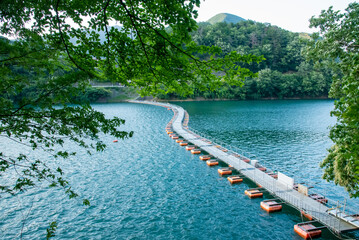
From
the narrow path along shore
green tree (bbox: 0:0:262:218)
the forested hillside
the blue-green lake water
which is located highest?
the forested hillside

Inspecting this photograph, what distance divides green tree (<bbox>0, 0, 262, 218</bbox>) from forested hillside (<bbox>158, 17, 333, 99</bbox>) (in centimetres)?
9707

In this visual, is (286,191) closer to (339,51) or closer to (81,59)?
(339,51)

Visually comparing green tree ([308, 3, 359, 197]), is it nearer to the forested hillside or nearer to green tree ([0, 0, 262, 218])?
green tree ([0, 0, 262, 218])

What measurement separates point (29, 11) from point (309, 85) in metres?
144

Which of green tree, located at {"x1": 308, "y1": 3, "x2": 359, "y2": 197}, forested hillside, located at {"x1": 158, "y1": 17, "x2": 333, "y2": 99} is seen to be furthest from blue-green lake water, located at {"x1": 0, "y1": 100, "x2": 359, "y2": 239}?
forested hillside, located at {"x1": 158, "y1": 17, "x2": 333, "y2": 99}

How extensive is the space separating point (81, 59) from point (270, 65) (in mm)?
168520

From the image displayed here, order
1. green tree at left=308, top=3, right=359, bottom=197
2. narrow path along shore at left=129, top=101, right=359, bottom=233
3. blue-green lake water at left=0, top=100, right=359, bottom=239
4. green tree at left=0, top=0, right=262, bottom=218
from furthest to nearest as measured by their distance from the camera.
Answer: blue-green lake water at left=0, top=100, right=359, bottom=239, narrow path along shore at left=129, top=101, right=359, bottom=233, green tree at left=308, top=3, right=359, bottom=197, green tree at left=0, top=0, right=262, bottom=218

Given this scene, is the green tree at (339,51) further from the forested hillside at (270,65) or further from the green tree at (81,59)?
the forested hillside at (270,65)

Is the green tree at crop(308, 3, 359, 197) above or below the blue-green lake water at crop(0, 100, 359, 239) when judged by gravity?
above

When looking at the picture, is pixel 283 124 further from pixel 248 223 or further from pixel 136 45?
pixel 136 45

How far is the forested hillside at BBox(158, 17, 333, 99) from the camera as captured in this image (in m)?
128

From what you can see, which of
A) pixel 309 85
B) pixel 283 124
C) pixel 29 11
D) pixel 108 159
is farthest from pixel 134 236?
pixel 309 85

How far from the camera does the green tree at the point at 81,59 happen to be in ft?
21.0

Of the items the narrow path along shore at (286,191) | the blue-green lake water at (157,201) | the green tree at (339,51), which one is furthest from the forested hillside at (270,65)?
the green tree at (339,51)
